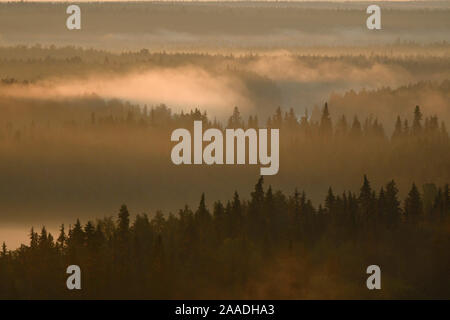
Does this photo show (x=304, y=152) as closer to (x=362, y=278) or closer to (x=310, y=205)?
(x=310, y=205)

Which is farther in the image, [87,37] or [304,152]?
[304,152]

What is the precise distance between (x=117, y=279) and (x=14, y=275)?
17643 mm

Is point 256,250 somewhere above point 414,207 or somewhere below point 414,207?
below

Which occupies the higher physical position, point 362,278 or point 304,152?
point 304,152

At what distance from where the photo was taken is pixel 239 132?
160 m

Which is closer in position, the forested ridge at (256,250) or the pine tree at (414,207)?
the forested ridge at (256,250)

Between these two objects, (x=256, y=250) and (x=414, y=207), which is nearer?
(x=414, y=207)

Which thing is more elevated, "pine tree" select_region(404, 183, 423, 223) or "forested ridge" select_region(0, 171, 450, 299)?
"pine tree" select_region(404, 183, 423, 223)

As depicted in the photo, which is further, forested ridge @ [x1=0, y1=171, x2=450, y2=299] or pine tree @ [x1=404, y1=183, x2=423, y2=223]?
pine tree @ [x1=404, y1=183, x2=423, y2=223]

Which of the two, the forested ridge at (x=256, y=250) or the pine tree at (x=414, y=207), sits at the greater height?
the pine tree at (x=414, y=207)
